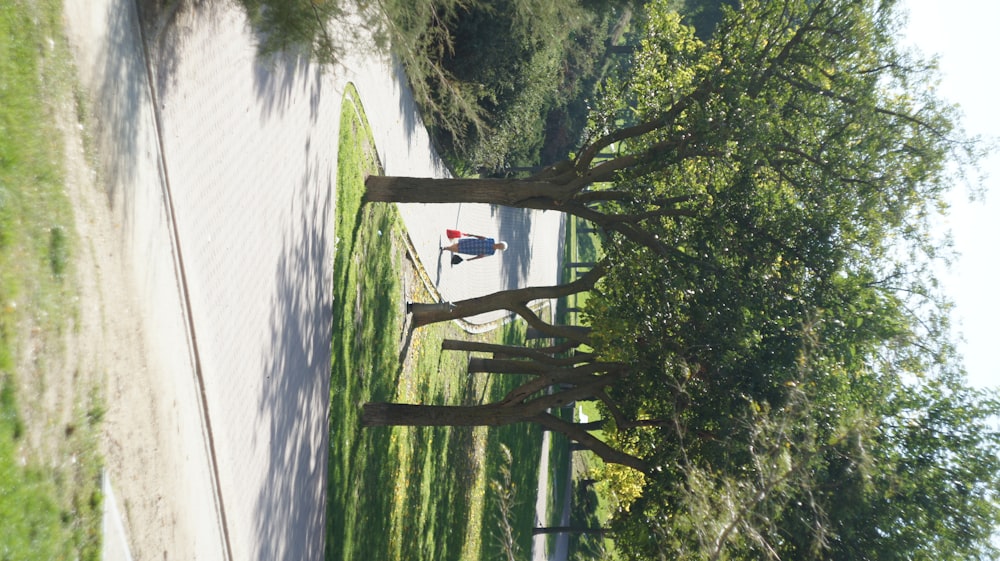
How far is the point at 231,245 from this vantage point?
8688 mm

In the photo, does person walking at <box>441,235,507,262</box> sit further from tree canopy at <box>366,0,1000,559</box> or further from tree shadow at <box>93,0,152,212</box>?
tree shadow at <box>93,0,152,212</box>

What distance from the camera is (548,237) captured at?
31953mm

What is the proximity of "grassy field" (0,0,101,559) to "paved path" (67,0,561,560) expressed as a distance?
1.81ft

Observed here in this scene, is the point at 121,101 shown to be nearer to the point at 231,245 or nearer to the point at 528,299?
the point at 231,245

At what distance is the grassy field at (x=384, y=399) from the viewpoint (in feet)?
38.5

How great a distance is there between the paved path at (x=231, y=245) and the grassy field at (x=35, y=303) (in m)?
0.55

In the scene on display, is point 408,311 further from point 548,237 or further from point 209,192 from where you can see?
point 548,237

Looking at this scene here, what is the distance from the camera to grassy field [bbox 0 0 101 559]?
15.8ft

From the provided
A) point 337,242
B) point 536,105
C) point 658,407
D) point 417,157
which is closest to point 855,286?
point 658,407

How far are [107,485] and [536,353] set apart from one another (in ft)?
26.5

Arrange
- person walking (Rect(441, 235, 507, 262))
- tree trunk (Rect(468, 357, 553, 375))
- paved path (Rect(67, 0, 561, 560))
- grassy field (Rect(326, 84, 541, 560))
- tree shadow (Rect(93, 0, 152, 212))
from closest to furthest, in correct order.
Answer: tree shadow (Rect(93, 0, 152, 212)), paved path (Rect(67, 0, 561, 560)), grassy field (Rect(326, 84, 541, 560)), tree trunk (Rect(468, 357, 553, 375)), person walking (Rect(441, 235, 507, 262))

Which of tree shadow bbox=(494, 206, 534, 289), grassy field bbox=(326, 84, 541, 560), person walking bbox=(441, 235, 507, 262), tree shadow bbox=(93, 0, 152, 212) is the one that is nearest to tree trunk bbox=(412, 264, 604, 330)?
grassy field bbox=(326, 84, 541, 560)

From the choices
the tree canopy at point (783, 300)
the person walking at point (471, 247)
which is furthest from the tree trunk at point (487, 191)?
the person walking at point (471, 247)

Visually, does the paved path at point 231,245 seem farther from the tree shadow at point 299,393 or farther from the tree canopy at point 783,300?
the tree canopy at point 783,300
